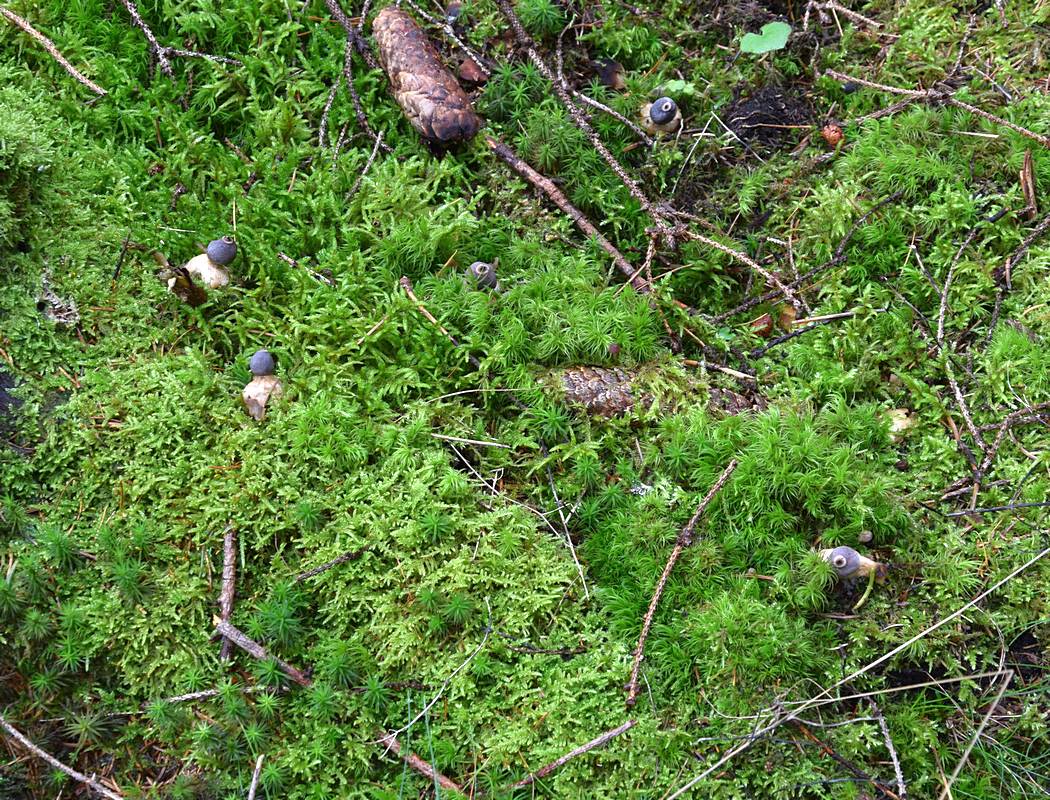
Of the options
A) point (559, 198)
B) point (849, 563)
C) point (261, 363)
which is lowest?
point (849, 563)

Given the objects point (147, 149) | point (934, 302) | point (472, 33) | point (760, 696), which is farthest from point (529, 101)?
point (760, 696)

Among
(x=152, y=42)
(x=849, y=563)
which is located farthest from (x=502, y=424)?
(x=152, y=42)

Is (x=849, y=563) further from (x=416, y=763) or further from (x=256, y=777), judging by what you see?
(x=256, y=777)

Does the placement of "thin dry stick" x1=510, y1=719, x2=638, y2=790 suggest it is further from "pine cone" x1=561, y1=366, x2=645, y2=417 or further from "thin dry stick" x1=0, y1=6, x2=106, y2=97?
"thin dry stick" x1=0, y1=6, x2=106, y2=97

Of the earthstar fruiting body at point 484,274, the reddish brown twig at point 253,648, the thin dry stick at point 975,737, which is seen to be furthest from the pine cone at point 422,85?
the thin dry stick at point 975,737

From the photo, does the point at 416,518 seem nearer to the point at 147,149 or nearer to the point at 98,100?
the point at 147,149

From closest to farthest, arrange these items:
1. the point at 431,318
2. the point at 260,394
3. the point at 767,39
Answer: the point at 260,394 → the point at 431,318 → the point at 767,39
